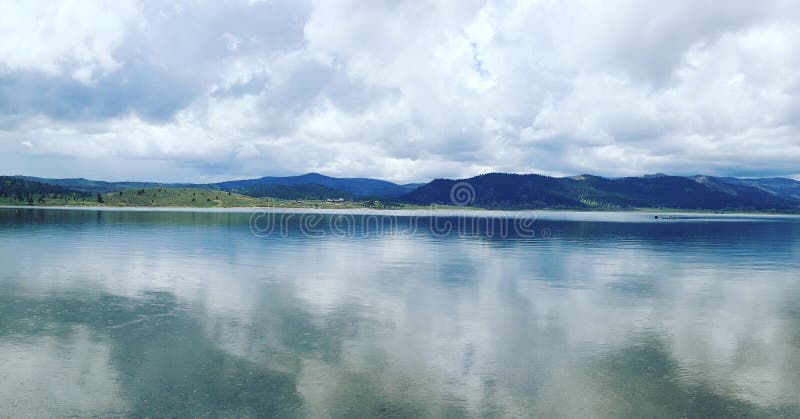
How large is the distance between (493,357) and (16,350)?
28238mm

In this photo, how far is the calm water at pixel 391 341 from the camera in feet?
80.2

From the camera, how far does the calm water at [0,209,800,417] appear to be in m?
24.4

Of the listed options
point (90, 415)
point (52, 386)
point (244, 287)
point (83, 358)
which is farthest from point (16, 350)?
point (244, 287)

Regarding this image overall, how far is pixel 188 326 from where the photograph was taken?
38.2 m

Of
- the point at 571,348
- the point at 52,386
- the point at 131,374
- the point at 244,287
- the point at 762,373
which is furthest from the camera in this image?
the point at 244,287

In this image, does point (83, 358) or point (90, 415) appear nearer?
point (90, 415)

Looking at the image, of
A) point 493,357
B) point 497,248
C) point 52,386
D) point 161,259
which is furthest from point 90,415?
point 497,248

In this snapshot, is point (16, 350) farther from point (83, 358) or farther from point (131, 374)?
point (131, 374)

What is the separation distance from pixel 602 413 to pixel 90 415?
22.1m

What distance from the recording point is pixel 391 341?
35.2 m

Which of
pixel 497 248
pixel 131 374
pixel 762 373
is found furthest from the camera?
pixel 497 248

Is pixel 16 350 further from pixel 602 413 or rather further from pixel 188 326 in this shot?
pixel 602 413

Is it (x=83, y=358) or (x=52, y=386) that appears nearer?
(x=52, y=386)

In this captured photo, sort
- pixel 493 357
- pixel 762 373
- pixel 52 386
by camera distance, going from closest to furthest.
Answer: pixel 52 386
pixel 762 373
pixel 493 357
